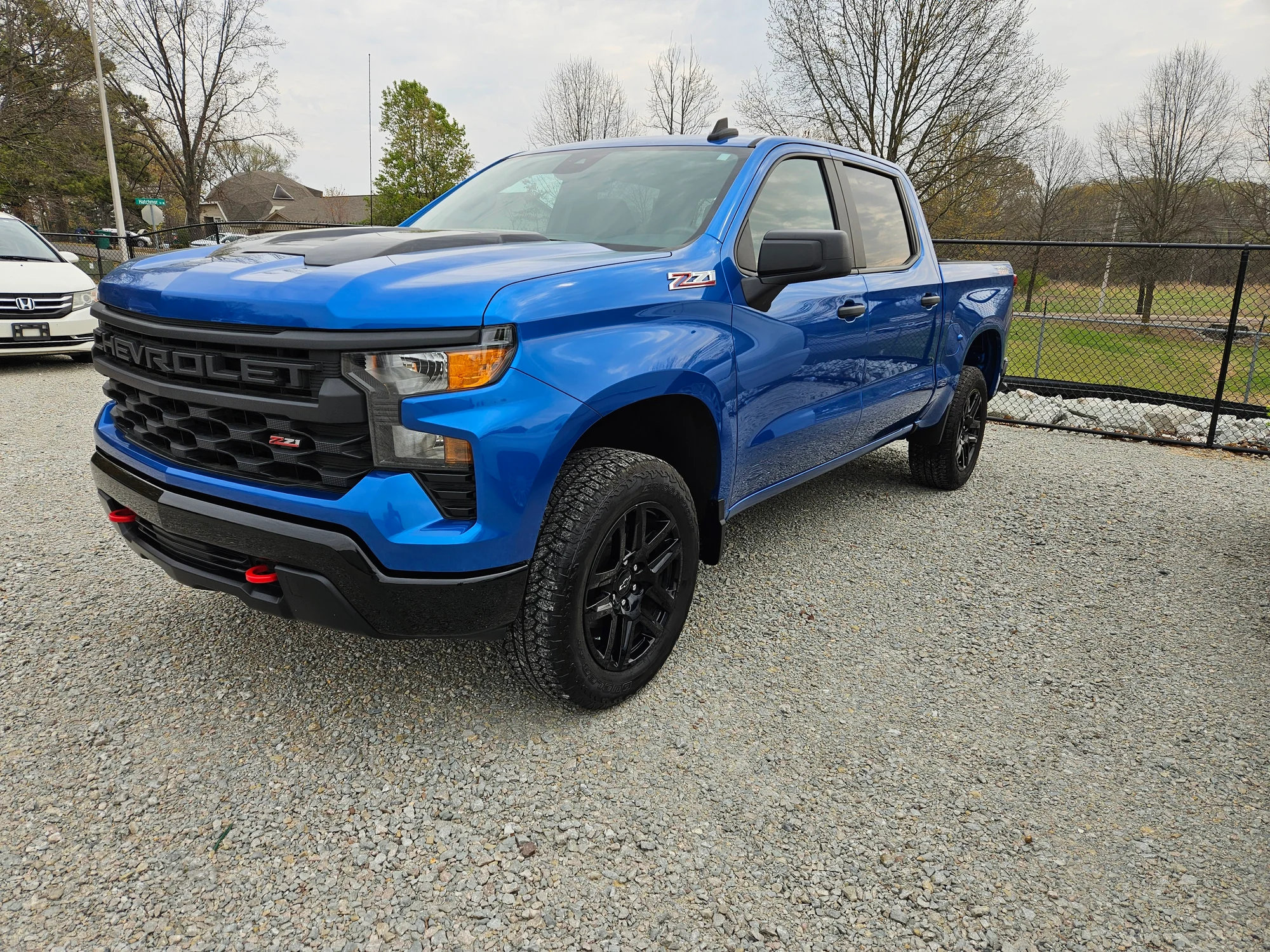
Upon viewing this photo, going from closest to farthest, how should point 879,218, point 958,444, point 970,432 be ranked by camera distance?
point 879,218
point 958,444
point 970,432

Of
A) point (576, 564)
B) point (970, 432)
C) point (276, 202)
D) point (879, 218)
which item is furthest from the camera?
point (276, 202)

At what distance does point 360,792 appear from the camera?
2256 millimetres

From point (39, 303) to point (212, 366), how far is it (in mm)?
7813

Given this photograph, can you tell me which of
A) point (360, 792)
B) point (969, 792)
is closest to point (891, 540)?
point (969, 792)

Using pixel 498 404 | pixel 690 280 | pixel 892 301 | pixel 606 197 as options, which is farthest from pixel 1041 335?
pixel 498 404

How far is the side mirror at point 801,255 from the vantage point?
109 inches

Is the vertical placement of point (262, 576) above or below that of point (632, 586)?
above

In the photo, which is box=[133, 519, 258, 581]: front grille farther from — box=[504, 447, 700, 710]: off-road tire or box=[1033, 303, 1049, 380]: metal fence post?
box=[1033, 303, 1049, 380]: metal fence post

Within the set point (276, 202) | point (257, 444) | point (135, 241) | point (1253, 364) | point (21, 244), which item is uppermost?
point (276, 202)

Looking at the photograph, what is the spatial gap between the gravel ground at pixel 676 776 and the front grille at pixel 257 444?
870 mm

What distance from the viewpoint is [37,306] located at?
8125 millimetres

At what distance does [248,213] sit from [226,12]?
38656 millimetres

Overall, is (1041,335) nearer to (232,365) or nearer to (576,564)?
(576,564)

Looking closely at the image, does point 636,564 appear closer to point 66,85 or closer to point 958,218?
point 958,218
